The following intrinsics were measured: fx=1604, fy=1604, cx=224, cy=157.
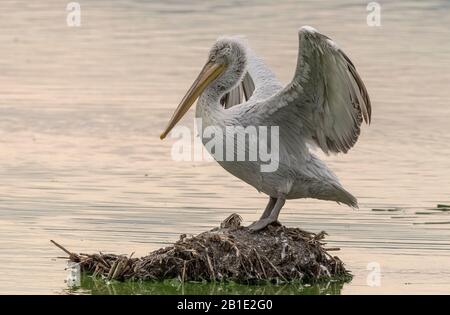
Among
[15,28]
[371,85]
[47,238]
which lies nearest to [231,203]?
[47,238]

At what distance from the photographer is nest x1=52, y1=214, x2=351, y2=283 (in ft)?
40.8

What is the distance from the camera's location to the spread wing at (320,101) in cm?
1236

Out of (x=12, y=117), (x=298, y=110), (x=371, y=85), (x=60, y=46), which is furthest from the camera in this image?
(x=60, y=46)

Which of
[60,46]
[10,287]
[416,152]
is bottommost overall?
[10,287]

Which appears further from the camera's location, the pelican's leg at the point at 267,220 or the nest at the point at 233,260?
the pelican's leg at the point at 267,220

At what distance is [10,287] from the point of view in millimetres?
12164

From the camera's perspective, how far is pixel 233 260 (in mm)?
12477

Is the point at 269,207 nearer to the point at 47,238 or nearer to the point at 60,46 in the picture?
the point at 47,238

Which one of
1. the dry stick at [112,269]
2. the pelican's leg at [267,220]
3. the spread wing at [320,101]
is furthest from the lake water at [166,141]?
the spread wing at [320,101]

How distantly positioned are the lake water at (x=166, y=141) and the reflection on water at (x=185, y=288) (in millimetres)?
115

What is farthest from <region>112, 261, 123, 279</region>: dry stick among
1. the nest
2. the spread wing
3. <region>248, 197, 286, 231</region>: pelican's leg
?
the spread wing

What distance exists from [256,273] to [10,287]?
6.23ft

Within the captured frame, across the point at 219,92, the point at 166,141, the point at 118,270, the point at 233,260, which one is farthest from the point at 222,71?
the point at 166,141

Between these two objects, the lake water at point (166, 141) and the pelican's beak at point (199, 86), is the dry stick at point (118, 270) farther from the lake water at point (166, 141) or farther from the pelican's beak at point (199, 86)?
the pelican's beak at point (199, 86)
